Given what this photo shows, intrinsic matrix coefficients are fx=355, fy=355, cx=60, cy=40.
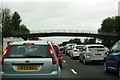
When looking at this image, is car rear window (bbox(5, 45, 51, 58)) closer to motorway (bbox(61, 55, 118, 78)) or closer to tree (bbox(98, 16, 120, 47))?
motorway (bbox(61, 55, 118, 78))

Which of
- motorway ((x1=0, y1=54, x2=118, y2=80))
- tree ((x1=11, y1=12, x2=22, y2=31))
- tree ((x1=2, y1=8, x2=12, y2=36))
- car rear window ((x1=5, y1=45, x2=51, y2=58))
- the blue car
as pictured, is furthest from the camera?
tree ((x1=11, y1=12, x2=22, y2=31))

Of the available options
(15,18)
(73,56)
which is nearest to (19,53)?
(73,56)

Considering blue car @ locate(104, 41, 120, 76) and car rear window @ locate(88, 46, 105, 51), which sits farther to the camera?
car rear window @ locate(88, 46, 105, 51)

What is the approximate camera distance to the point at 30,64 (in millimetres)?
9961

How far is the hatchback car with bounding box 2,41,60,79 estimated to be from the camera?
994cm

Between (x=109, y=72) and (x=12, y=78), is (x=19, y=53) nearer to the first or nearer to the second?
(x=12, y=78)

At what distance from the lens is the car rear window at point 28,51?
10.1m

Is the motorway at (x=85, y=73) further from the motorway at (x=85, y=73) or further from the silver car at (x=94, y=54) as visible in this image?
the silver car at (x=94, y=54)

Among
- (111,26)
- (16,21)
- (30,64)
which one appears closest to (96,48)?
(30,64)

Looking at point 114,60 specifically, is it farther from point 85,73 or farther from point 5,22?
point 5,22

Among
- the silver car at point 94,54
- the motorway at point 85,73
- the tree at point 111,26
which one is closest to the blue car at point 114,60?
the motorway at point 85,73

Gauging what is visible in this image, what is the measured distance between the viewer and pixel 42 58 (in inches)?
395

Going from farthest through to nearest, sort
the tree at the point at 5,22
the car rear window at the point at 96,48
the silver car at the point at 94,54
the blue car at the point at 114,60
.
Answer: the tree at the point at 5,22 → the car rear window at the point at 96,48 → the silver car at the point at 94,54 → the blue car at the point at 114,60

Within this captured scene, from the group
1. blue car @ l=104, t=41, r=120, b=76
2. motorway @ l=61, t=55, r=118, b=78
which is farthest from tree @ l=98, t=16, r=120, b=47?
blue car @ l=104, t=41, r=120, b=76
